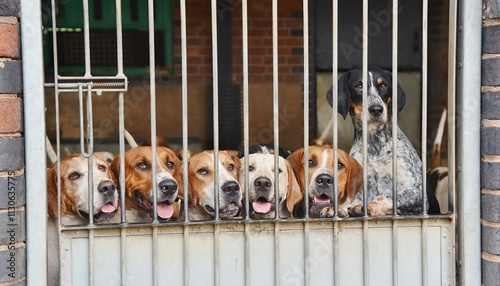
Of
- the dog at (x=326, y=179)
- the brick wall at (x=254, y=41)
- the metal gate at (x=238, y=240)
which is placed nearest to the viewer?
the metal gate at (x=238, y=240)

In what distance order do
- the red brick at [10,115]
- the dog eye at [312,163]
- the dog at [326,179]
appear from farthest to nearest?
the dog eye at [312,163]
the dog at [326,179]
the red brick at [10,115]

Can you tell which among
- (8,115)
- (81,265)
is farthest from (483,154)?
(8,115)

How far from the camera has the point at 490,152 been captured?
3309 millimetres

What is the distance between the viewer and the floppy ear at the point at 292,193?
380cm

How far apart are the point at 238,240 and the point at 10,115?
111 cm

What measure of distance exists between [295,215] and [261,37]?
465 cm

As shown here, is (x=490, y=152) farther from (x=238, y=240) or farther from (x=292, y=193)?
(x=238, y=240)

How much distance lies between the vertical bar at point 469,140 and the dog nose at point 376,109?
738mm

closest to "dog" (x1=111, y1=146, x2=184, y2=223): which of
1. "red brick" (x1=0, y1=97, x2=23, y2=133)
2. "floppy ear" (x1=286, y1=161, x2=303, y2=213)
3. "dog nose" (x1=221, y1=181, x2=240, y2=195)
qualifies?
"dog nose" (x1=221, y1=181, x2=240, y2=195)

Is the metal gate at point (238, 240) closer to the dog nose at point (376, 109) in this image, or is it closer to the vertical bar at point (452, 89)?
the vertical bar at point (452, 89)

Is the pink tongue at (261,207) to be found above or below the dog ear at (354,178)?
below

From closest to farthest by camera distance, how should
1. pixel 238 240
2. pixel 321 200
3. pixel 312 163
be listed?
pixel 238 240 → pixel 321 200 → pixel 312 163

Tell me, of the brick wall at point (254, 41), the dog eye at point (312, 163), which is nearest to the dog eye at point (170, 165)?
the dog eye at point (312, 163)

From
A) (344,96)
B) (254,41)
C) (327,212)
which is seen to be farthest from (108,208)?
(254,41)
